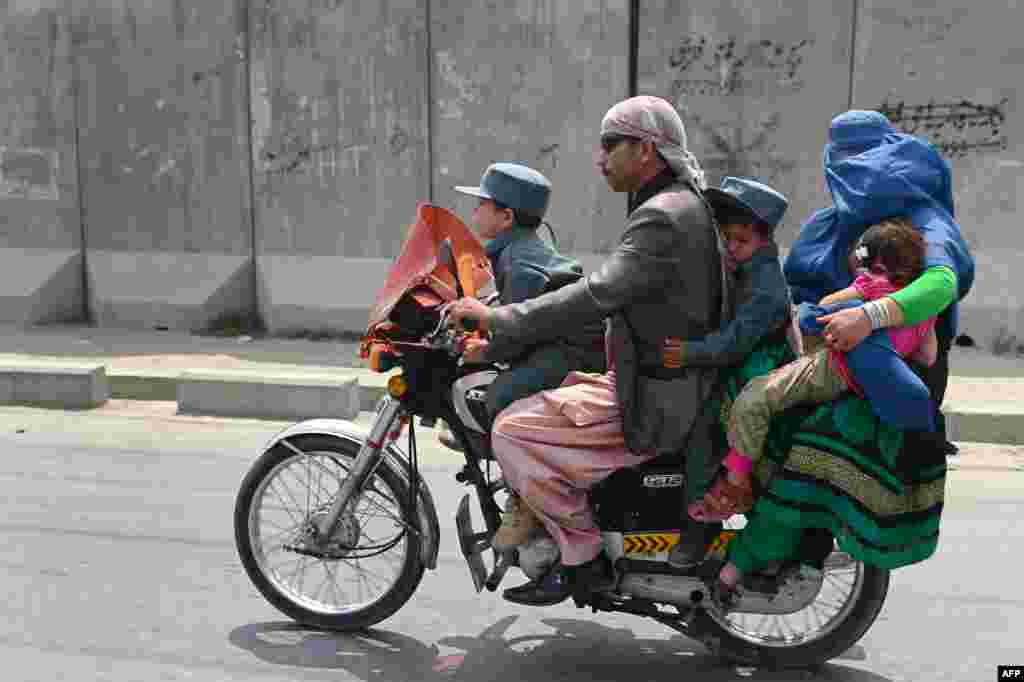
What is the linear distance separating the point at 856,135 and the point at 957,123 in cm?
615

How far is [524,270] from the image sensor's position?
362 centimetres

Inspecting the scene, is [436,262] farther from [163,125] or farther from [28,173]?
[28,173]

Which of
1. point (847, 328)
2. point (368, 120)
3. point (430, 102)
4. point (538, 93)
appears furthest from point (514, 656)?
point (368, 120)

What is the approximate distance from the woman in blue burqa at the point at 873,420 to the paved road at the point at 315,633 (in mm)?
676

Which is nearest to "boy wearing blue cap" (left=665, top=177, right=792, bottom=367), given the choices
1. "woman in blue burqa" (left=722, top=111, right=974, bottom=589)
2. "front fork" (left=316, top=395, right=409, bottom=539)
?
A: "woman in blue burqa" (left=722, top=111, right=974, bottom=589)

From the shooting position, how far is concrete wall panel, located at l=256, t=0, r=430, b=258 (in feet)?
32.8

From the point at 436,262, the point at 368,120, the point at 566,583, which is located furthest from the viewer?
the point at 368,120

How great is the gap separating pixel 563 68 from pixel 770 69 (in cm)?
176

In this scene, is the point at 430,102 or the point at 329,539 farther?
the point at 430,102

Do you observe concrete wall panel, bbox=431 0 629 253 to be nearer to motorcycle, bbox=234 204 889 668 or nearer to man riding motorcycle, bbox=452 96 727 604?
motorcycle, bbox=234 204 889 668

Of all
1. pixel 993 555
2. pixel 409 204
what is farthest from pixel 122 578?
pixel 409 204

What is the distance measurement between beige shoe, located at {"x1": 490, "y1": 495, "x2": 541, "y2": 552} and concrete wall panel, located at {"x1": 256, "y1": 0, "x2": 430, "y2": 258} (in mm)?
6767

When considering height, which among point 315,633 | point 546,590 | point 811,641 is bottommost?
point 315,633

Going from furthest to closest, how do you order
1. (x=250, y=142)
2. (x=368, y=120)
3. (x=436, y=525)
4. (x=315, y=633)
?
(x=250, y=142)
(x=368, y=120)
(x=315, y=633)
(x=436, y=525)
